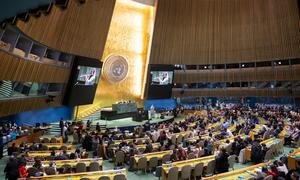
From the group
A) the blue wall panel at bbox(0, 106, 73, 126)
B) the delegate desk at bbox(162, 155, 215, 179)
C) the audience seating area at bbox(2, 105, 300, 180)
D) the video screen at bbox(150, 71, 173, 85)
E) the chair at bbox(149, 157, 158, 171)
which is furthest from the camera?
the video screen at bbox(150, 71, 173, 85)

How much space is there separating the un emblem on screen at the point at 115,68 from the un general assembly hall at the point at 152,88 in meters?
0.11

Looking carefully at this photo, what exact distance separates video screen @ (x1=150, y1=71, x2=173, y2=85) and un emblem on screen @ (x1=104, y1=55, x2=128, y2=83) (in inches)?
128

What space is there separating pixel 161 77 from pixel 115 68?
18.3 feet

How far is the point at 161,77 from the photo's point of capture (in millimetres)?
27031

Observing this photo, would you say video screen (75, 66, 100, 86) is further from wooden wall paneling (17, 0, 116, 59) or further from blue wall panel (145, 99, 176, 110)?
blue wall panel (145, 99, 176, 110)

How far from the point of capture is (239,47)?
27.0m

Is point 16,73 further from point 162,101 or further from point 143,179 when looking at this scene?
point 162,101

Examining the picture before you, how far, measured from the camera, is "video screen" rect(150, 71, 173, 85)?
26609mm

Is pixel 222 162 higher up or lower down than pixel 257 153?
lower down

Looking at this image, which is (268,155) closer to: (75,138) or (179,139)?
(179,139)

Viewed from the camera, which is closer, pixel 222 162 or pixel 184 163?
pixel 222 162

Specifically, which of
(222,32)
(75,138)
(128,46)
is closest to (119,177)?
(75,138)

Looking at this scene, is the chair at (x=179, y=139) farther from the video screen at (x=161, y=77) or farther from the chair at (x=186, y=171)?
the video screen at (x=161, y=77)

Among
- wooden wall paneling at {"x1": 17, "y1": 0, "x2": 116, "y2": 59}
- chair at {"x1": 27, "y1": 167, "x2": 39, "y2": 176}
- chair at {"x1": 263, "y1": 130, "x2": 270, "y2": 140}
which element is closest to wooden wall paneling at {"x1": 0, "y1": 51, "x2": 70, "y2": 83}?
wooden wall paneling at {"x1": 17, "y1": 0, "x2": 116, "y2": 59}
